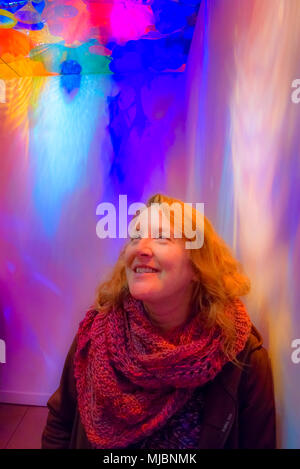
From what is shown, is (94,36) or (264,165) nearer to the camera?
(264,165)

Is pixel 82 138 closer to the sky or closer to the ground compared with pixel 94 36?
closer to the ground

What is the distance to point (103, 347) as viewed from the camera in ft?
2.50

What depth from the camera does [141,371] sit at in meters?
0.71

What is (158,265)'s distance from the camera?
27.7 inches

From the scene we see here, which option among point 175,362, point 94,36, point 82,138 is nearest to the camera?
point 175,362

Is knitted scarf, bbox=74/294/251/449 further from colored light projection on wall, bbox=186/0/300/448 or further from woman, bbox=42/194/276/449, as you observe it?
colored light projection on wall, bbox=186/0/300/448

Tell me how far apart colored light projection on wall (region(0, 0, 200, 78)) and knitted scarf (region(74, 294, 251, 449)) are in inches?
54.4

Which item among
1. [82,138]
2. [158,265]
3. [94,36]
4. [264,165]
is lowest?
[158,265]

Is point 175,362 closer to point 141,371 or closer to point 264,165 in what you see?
point 141,371

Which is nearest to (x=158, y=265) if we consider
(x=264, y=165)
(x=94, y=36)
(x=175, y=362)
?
(x=175, y=362)

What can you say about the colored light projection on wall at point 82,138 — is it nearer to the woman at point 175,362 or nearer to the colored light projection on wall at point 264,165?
the colored light projection on wall at point 264,165

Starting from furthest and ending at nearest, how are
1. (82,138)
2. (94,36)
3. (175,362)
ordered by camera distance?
(82,138) → (94,36) → (175,362)

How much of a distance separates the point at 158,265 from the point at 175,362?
0.20 metres

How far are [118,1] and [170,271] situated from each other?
1300 millimetres
